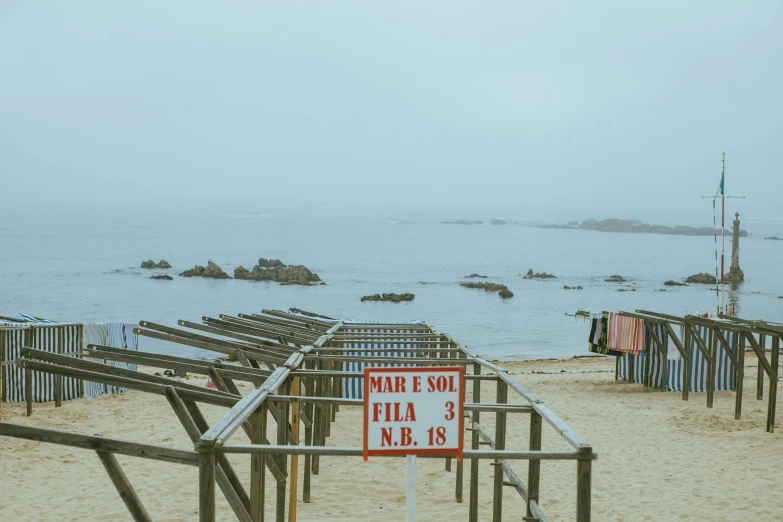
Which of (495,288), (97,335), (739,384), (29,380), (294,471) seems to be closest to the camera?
(294,471)

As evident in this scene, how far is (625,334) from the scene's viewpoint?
17297 millimetres

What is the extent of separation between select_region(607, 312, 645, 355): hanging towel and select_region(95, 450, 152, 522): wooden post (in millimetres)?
14620

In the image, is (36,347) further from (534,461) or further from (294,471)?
(534,461)

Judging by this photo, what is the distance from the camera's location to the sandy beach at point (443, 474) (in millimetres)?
8477

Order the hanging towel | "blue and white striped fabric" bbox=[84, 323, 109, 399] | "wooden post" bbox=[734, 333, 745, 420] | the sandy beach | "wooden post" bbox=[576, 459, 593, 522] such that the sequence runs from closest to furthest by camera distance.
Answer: "wooden post" bbox=[576, 459, 593, 522]
the sandy beach
"wooden post" bbox=[734, 333, 745, 420]
"blue and white striped fabric" bbox=[84, 323, 109, 399]
the hanging towel

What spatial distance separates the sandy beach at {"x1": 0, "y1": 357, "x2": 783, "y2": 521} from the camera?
848 centimetres

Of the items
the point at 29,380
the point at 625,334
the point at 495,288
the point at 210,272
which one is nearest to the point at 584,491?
the point at 29,380

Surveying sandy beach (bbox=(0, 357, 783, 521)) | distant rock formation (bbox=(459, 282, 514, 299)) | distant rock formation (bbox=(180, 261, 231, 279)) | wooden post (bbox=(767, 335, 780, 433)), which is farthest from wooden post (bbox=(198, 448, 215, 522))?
distant rock formation (bbox=(180, 261, 231, 279))

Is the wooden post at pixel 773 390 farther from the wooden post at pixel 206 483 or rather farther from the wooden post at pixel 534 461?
the wooden post at pixel 206 483

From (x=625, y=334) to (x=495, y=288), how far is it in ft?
155

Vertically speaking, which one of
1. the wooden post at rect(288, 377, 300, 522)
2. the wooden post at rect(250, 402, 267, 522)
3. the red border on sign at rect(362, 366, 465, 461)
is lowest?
the wooden post at rect(288, 377, 300, 522)

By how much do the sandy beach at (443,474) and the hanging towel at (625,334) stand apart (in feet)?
9.28

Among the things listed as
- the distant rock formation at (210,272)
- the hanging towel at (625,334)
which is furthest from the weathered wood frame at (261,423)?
the distant rock formation at (210,272)

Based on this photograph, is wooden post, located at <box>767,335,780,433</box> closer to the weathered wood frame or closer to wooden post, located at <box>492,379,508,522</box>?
the weathered wood frame
